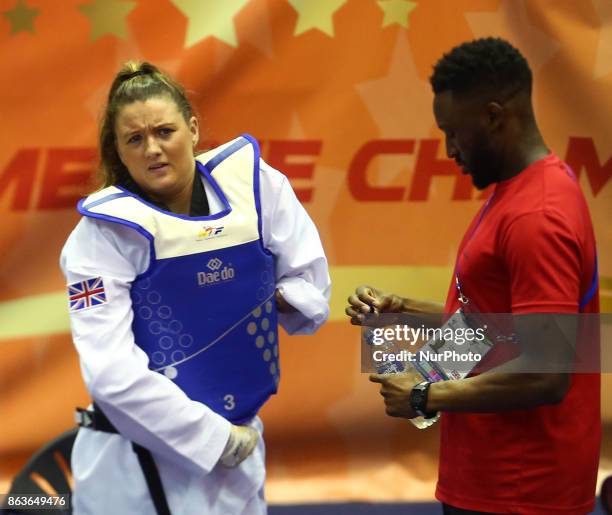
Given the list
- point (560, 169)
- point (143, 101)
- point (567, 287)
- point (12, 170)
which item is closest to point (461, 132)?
point (560, 169)

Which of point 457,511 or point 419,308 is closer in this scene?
point 457,511

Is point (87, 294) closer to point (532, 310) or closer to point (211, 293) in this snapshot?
point (211, 293)

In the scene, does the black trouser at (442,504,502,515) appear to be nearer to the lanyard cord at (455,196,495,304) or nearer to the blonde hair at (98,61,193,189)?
the lanyard cord at (455,196,495,304)

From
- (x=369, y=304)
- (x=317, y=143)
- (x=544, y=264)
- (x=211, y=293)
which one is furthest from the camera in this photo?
(x=317, y=143)

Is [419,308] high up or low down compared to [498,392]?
up

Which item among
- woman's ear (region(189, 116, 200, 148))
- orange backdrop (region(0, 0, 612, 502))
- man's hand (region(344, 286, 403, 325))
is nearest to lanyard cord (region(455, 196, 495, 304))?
man's hand (region(344, 286, 403, 325))

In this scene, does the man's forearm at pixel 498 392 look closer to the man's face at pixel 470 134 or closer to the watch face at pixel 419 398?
the watch face at pixel 419 398

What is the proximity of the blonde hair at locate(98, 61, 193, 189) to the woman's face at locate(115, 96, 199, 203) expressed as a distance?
0.02 m

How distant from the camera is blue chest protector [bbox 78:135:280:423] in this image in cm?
208

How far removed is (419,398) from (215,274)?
0.49m

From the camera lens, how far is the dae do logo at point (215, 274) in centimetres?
212

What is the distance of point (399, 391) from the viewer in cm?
199

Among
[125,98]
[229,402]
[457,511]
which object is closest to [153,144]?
[125,98]

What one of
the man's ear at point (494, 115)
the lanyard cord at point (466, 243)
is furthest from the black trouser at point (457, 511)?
A: the man's ear at point (494, 115)
